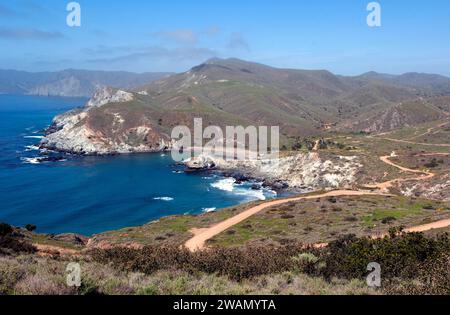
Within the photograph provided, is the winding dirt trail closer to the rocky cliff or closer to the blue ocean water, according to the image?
the blue ocean water

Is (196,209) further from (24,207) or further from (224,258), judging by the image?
(224,258)

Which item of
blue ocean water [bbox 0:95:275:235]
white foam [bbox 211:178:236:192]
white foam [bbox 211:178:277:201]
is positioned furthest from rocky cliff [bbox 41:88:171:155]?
white foam [bbox 211:178:277:201]

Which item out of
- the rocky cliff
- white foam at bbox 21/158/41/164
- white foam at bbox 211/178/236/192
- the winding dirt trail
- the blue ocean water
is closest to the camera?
the winding dirt trail

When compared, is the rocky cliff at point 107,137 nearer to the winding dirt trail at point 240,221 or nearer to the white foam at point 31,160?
the white foam at point 31,160

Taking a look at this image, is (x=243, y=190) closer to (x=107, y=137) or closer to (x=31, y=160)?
(x=31, y=160)

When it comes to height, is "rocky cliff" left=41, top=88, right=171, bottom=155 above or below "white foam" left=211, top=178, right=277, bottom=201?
above

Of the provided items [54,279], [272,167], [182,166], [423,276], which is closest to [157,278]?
[54,279]

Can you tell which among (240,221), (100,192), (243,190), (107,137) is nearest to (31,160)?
(107,137)
